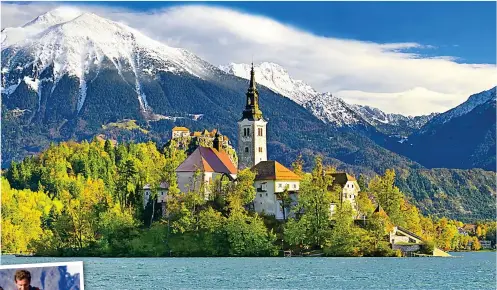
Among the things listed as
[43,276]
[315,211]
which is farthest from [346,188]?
[43,276]

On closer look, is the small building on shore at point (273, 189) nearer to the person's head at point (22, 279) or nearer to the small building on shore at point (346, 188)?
the small building on shore at point (346, 188)

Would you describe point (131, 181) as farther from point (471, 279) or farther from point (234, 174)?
point (471, 279)

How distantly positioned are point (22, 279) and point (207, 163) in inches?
3847

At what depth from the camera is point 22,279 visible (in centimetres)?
1331

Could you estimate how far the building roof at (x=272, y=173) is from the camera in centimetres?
10546

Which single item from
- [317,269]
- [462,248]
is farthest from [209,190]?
[462,248]

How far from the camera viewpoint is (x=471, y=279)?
64125 mm

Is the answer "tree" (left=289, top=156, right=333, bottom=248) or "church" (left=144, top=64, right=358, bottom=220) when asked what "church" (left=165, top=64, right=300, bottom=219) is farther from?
"tree" (left=289, top=156, right=333, bottom=248)

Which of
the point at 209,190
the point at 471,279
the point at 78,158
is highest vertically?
the point at 78,158

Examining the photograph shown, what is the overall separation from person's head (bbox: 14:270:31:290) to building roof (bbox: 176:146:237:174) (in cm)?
9584

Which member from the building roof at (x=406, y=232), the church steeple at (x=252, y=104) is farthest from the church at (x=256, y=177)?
the church steeple at (x=252, y=104)

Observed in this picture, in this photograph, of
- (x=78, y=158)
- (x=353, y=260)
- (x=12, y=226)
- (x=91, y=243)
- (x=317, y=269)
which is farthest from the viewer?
(x=78, y=158)

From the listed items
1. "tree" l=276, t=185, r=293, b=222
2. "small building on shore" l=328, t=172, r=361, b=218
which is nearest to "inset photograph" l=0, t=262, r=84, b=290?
"tree" l=276, t=185, r=293, b=222

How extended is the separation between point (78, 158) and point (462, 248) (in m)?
67.3
